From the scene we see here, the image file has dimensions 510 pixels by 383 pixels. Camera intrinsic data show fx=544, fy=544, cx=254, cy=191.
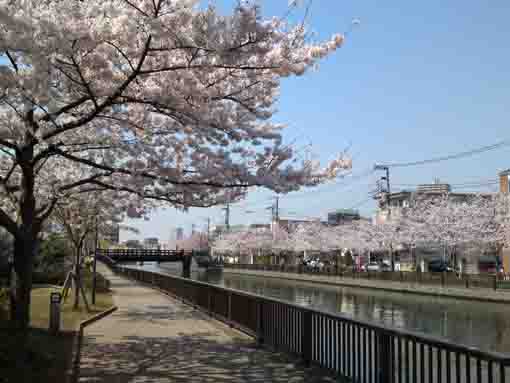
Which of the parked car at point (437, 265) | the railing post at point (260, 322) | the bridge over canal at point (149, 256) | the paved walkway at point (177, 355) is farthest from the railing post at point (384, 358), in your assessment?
the bridge over canal at point (149, 256)

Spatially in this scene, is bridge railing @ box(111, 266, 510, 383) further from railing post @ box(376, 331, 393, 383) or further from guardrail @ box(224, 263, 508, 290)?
guardrail @ box(224, 263, 508, 290)

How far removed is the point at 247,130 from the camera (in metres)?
10.6

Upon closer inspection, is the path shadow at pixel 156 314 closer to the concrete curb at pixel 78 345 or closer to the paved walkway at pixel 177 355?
the paved walkway at pixel 177 355

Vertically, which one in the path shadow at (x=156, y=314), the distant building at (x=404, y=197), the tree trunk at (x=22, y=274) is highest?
the distant building at (x=404, y=197)

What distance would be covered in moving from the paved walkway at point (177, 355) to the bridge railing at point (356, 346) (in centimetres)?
33

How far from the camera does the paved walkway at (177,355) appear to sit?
8805 mm

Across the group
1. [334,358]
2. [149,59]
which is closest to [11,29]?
[149,59]

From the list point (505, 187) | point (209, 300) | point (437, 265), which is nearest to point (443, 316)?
point (209, 300)

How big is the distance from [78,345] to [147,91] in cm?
584

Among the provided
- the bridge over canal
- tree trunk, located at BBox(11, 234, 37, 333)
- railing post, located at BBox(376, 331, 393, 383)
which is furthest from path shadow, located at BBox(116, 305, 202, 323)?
the bridge over canal

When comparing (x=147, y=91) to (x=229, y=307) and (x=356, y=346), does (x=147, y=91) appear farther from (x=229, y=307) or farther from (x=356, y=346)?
(x=229, y=307)

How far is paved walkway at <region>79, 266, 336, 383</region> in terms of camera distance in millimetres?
8805

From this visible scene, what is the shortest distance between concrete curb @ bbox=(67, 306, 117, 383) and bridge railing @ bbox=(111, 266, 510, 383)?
148 inches

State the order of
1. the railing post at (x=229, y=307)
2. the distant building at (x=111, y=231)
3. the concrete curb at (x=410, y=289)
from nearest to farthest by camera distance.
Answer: the railing post at (x=229, y=307) → the distant building at (x=111, y=231) → the concrete curb at (x=410, y=289)
